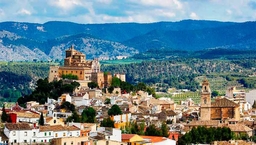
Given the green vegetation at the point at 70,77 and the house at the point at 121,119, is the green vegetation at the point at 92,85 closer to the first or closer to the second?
the green vegetation at the point at 70,77

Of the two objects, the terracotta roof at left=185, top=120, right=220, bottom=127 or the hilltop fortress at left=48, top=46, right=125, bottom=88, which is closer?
the terracotta roof at left=185, top=120, right=220, bottom=127

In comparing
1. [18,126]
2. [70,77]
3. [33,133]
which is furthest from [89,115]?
[70,77]

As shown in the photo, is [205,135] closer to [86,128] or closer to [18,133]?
[86,128]

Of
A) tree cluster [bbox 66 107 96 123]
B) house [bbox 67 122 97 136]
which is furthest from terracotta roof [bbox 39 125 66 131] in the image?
tree cluster [bbox 66 107 96 123]

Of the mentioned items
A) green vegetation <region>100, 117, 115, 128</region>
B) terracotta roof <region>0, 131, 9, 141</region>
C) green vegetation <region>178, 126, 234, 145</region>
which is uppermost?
green vegetation <region>100, 117, 115, 128</region>

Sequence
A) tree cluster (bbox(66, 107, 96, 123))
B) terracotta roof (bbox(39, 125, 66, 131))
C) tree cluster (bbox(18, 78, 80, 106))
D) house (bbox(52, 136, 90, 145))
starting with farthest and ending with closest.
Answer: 1. tree cluster (bbox(18, 78, 80, 106))
2. tree cluster (bbox(66, 107, 96, 123))
3. terracotta roof (bbox(39, 125, 66, 131))
4. house (bbox(52, 136, 90, 145))

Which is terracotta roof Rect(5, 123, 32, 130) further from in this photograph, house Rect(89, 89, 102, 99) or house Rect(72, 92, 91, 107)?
house Rect(89, 89, 102, 99)

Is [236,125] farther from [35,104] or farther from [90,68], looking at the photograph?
[90,68]
